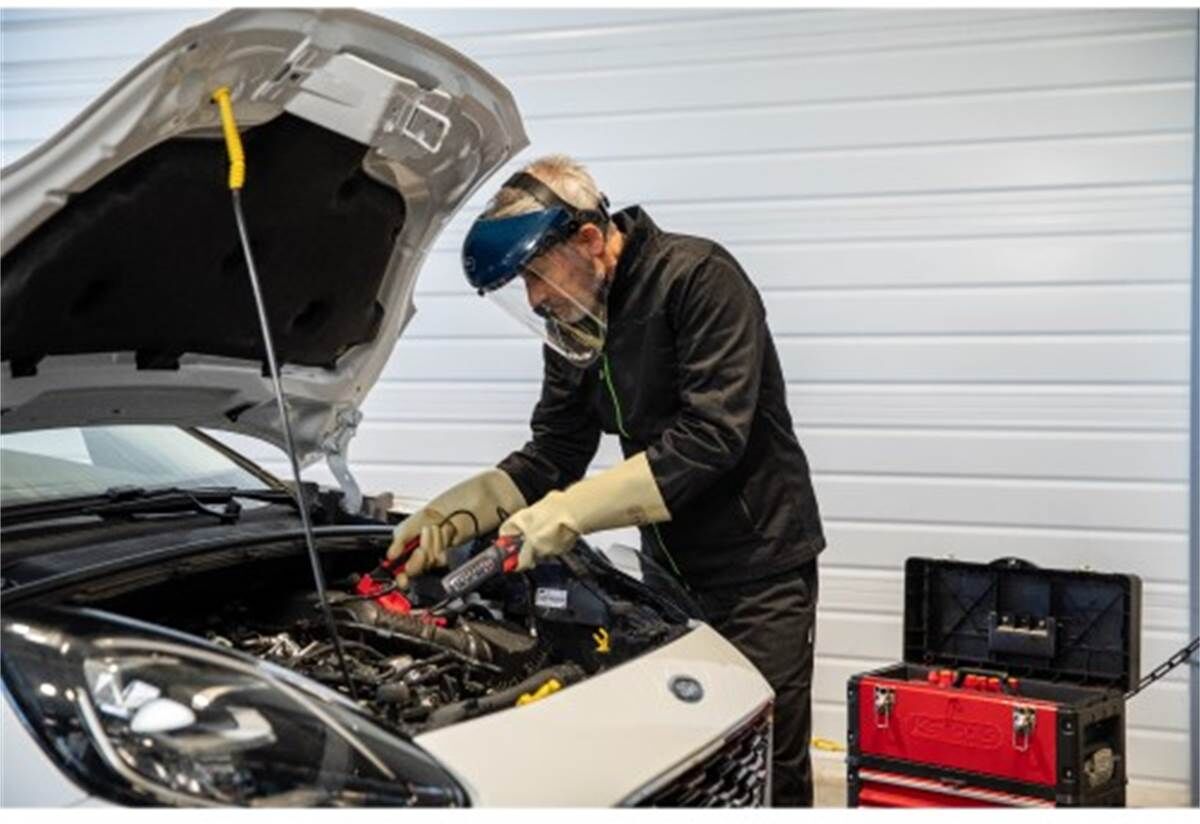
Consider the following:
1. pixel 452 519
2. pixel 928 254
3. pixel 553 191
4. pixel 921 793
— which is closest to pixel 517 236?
pixel 553 191

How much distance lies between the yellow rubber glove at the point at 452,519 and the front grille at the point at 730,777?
868 millimetres

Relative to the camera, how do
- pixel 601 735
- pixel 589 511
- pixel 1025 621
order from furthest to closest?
pixel 1025 621 < pixel 589 511 < pixel 601 735

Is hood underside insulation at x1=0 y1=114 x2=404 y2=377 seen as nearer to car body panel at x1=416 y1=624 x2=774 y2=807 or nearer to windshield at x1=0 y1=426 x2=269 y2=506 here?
windshield at x1=0 y1=426 x2=269 y2=506

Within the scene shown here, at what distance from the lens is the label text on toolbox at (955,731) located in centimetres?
362

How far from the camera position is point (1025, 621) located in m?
3.90

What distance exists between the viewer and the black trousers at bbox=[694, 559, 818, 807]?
10.5 ft

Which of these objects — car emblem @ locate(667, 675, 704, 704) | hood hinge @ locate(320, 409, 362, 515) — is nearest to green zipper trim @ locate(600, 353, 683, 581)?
hood hinge @ locate(320, 409, 362, 515)

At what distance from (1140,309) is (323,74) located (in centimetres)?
317

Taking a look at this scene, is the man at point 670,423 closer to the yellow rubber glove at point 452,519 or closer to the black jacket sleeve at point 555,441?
the yellow rubber glove at point 452,519

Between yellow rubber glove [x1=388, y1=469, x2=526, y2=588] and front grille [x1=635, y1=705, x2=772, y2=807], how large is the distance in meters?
0.87

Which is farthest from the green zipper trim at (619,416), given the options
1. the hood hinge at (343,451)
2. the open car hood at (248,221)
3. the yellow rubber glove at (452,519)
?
the hood hinge at (343,451)

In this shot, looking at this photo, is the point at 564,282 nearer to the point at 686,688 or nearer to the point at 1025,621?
the point at 686,688

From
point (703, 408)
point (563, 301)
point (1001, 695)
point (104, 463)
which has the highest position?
point (563, 301)

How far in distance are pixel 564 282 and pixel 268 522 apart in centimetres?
88
